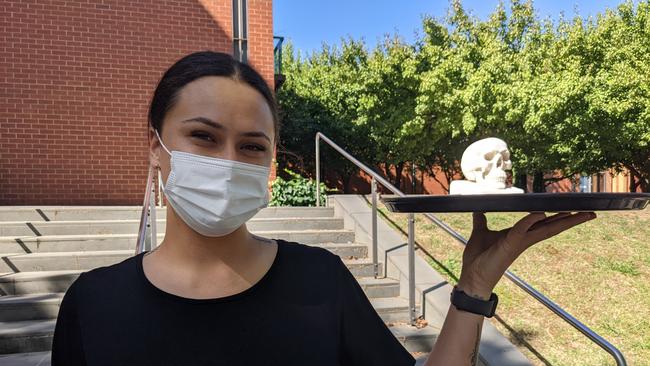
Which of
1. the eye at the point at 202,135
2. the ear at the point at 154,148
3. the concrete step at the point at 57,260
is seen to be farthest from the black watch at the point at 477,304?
the concrete step at the point at 57,260

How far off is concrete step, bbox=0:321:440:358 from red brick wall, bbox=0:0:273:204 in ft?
15.5

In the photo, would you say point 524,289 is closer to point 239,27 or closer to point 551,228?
point 551,228

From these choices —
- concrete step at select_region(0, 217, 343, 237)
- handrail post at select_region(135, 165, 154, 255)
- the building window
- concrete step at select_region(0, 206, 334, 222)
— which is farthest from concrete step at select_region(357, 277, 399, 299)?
the building window

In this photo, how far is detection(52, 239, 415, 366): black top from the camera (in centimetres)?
110

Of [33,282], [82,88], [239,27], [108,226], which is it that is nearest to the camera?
[33,282]

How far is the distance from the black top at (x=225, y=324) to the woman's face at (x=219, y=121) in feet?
0.99

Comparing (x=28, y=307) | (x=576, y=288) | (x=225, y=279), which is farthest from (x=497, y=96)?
(x=225, y=279)

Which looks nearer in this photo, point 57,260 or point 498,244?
point 498,244

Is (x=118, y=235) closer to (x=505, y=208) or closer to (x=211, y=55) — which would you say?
(x=211, y=55)

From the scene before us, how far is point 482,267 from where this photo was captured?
47.6 inches

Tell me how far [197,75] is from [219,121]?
5.6 inches

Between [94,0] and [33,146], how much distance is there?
8.78 feet

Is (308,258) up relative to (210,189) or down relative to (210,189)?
down

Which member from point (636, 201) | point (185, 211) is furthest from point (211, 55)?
point (636, 201)
